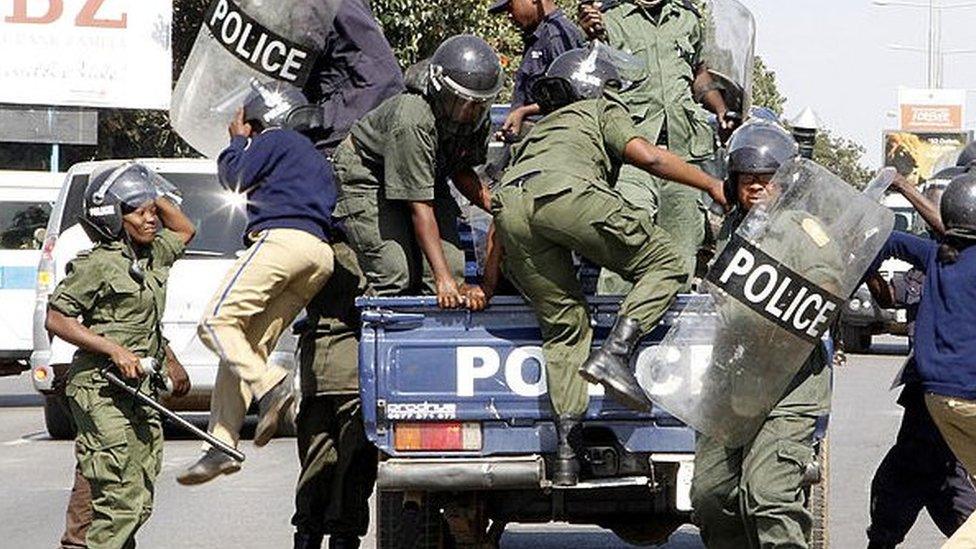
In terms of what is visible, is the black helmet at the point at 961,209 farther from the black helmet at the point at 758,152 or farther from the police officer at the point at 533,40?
the police officer at the point at 533,40

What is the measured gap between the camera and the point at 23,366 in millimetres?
20094

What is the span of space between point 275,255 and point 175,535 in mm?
3183

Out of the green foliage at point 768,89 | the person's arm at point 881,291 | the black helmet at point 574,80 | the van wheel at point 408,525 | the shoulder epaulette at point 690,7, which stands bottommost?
the green foliage at point 768,89

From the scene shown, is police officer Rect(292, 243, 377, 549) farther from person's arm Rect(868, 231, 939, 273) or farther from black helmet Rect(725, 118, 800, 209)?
person's arm Rect(868, 231, 939, 273)

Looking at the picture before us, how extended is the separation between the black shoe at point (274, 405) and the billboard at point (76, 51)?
2598 cm

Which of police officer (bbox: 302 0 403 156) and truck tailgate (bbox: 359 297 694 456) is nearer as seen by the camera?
truck tailgate (bbox: 359 297 694 456)

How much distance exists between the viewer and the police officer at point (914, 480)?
8977 millimetres

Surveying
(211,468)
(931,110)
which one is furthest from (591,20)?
(931,110)

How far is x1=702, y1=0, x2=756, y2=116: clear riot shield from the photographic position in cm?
1057

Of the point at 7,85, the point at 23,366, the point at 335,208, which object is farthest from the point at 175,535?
the point at 7,85

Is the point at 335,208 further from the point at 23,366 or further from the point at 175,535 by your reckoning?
the point at 23,366

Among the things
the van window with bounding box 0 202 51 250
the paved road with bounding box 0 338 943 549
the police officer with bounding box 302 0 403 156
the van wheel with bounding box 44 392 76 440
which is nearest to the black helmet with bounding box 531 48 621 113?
the police officer with bounding box 302 0 403 156

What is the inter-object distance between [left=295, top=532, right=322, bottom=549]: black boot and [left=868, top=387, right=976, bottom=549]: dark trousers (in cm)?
242

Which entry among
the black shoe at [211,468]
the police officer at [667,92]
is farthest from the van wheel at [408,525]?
the police officer at [667,92]
